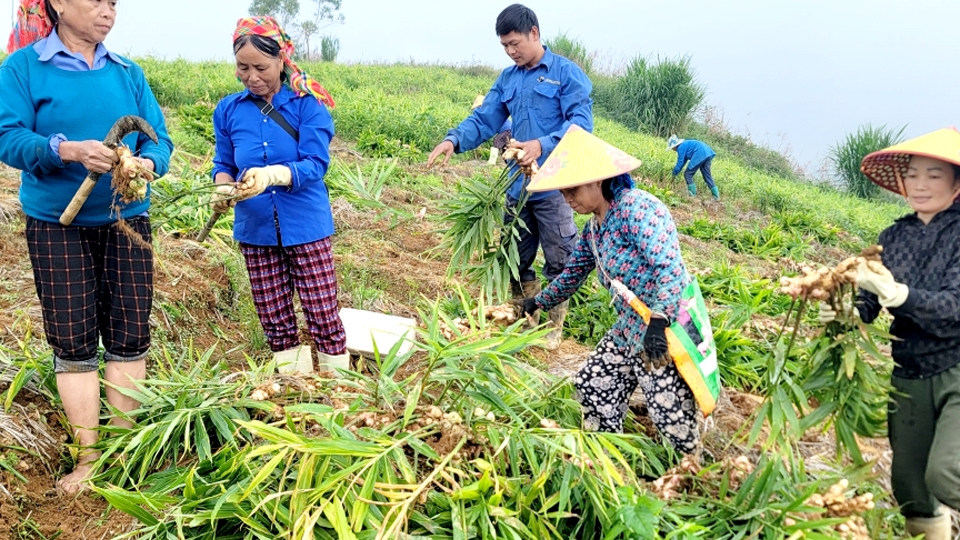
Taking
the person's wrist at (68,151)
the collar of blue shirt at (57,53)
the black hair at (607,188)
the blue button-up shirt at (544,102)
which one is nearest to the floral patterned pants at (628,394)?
the black hair at (607,188)

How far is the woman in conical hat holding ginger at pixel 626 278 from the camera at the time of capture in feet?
7.91

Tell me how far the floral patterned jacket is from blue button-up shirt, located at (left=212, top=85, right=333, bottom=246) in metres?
1.06

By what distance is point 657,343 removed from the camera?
234 cm

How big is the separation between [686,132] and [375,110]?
347 inches

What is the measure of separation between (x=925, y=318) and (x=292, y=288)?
7.42 feet

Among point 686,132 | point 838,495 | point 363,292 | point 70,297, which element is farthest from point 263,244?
point 686,132

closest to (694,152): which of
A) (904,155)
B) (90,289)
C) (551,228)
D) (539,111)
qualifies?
(539,111)

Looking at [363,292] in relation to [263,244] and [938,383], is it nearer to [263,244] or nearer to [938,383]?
[263,244]

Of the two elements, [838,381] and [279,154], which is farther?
[279,154]

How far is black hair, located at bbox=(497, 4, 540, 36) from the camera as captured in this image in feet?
11.6

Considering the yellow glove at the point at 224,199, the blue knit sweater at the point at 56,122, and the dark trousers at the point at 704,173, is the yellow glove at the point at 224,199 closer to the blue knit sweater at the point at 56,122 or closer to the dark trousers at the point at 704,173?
the blue knit sweater at the point at 56,122

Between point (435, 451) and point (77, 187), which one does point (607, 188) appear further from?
point (77, 187)

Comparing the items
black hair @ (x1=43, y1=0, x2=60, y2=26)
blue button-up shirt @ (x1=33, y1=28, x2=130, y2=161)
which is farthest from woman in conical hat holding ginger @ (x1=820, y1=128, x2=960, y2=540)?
black hair @ (x1=43, y1=0, x2=60, y2=26)

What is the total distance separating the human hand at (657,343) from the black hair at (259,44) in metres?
1.62
